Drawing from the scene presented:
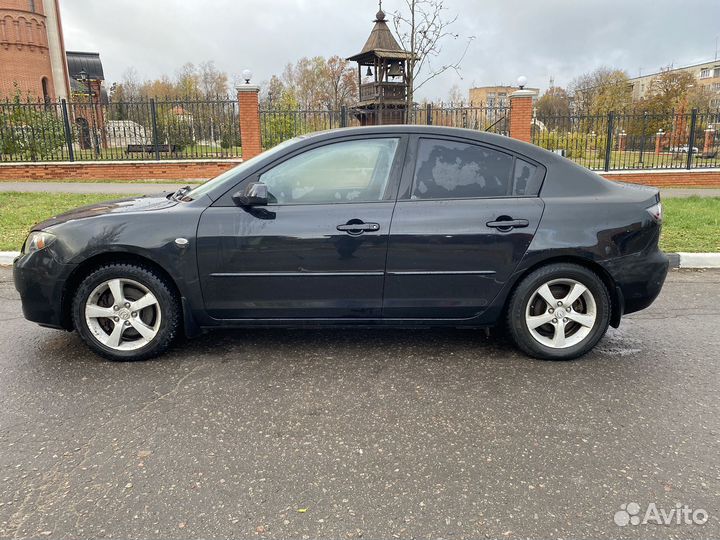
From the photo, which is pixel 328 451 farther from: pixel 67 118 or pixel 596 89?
pixel 596 89

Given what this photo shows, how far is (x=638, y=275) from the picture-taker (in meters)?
3.74

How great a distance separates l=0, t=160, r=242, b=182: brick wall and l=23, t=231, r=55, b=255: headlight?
41.7ft

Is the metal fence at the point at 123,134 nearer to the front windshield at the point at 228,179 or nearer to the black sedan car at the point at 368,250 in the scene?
the front windshield at the point at 228,179

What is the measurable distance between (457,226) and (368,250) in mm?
611

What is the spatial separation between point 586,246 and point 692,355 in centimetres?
119

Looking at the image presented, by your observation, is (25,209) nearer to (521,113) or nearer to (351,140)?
(351,140)

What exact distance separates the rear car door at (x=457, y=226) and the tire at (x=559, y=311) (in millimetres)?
211

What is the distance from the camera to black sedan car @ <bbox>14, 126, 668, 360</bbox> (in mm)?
3598

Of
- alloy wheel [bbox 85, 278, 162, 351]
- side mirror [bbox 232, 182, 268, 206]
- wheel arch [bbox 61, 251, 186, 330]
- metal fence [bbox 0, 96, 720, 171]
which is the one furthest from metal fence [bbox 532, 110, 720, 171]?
alloy wheel [bbox 85, 278, 162, 351]

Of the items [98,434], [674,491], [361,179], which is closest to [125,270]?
[98,434]

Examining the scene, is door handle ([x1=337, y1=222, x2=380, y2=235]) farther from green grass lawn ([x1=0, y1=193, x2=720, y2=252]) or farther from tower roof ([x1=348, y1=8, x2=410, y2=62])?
tower roof ([x1=348, y1=8, x2=410, y2=62])

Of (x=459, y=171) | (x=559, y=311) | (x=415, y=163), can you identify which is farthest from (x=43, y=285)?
(x=559, y=311)

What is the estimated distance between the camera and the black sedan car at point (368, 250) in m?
3.60

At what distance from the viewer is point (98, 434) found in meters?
2.83
